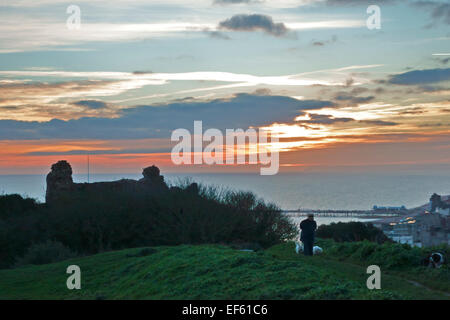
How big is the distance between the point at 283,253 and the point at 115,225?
1443 cm

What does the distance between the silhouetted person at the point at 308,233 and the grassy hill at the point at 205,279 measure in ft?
2.45

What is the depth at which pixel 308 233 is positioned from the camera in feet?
69.8

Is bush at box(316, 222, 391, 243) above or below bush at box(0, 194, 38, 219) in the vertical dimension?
below

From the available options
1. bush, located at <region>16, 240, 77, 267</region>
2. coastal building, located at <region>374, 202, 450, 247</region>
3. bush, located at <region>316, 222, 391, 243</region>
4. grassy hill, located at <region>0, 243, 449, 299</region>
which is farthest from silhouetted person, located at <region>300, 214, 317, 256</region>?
bush, located at <region>316, 222, 391, 243</region>

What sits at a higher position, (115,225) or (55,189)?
(55,189)

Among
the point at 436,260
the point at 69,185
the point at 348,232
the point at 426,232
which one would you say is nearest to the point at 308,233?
the point at 436,260

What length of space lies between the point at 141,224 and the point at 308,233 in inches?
605

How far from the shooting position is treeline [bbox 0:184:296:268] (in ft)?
107

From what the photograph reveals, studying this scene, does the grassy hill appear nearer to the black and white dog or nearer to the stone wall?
the black and white dog

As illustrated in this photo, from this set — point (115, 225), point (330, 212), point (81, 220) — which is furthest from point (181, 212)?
point (330, 212)

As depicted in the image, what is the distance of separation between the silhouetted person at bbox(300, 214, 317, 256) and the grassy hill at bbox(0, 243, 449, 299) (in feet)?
2.45
